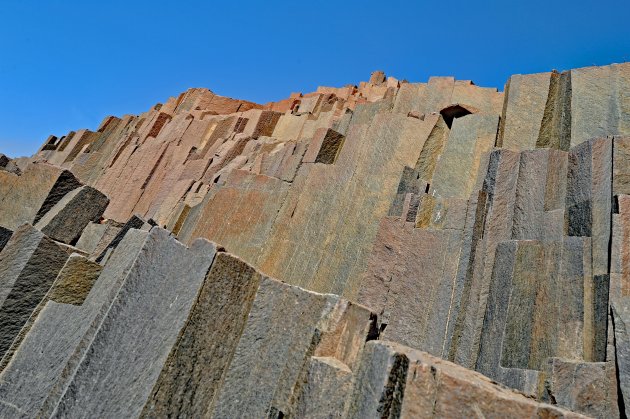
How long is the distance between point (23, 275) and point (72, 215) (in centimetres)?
278

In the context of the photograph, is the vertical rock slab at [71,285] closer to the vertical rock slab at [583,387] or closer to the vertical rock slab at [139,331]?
the vertical rock slab at [139,331]

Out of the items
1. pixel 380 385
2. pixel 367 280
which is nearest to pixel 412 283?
pixel 367 280

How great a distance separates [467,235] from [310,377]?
289 centimetres

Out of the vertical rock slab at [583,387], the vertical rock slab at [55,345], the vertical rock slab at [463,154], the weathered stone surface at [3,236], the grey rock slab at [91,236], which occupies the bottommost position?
the vertical rock slab at [55,345]

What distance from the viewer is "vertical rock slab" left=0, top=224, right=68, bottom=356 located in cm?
405

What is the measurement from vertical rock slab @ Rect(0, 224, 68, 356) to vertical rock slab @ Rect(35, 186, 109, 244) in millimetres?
2299

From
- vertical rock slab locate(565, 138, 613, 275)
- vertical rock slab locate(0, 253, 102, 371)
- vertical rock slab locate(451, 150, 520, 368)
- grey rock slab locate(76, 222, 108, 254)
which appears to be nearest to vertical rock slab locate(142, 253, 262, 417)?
vertical rock slab locate(0, 253, 102, 371)

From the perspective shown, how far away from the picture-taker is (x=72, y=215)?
6.81 m

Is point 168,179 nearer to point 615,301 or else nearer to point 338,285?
point 338,285

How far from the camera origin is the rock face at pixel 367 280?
3.04 m

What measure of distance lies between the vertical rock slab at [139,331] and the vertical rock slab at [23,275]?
4.43 feet

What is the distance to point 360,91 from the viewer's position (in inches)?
747

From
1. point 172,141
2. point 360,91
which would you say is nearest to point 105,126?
point 172,141

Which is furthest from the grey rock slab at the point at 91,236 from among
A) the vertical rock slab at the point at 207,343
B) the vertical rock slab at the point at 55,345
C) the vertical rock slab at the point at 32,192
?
the vertical rock slab at the point at 207,343
